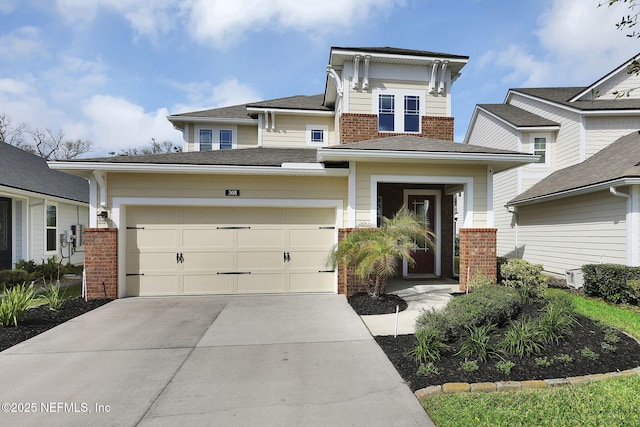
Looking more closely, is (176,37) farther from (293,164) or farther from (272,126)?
(293,164)

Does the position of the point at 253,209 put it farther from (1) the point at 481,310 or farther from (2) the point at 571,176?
(2) the point at 571,176

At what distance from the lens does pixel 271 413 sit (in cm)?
311

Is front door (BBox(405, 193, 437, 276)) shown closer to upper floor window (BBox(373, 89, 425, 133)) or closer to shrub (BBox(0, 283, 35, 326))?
upper floor window (BBox(373, 89, 425, 133))

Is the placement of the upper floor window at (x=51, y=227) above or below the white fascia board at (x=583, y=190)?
below

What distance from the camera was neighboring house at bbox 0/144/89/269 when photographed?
10.6 m

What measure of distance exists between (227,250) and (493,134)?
13499mm

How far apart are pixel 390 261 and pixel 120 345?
493 centimetres

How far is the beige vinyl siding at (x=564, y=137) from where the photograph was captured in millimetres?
12047

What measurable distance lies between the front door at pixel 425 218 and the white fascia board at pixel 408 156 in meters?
2.91

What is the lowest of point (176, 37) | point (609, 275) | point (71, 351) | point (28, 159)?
point (71, 351)

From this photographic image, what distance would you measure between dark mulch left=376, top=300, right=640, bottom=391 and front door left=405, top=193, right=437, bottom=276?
17.5ft

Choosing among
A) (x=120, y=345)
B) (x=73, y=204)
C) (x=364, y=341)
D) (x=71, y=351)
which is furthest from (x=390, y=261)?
(x=73, y=204)

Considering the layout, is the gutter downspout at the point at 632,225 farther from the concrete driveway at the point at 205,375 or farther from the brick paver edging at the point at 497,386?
the concrete driveway at the point at 205,375

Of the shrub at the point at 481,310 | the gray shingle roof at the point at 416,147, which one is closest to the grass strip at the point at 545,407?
the shrub at the point at 481,310
